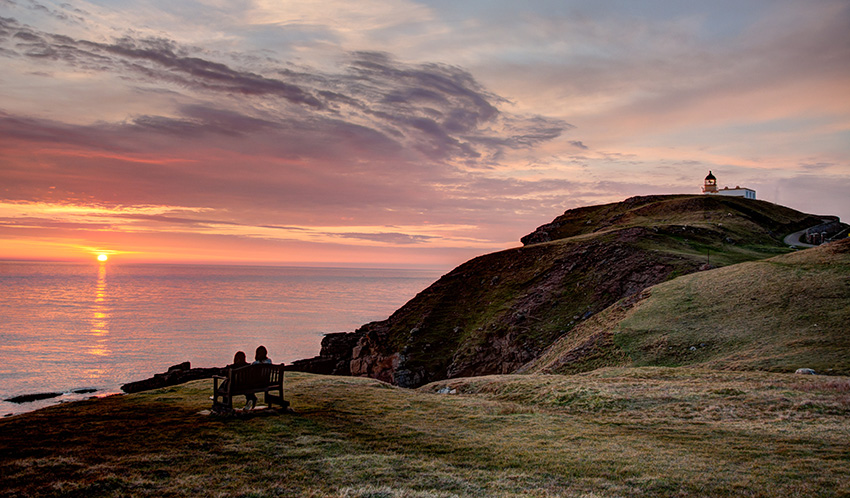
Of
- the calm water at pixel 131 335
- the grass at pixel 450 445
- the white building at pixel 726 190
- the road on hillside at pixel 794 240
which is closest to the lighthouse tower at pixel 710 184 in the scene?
the white building at pixel 726 190

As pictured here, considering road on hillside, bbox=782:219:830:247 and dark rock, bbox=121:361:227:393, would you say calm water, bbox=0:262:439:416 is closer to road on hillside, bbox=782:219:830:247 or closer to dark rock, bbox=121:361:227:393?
dark rock, bbox=121:361:227:393

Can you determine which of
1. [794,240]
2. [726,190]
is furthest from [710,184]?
[794,240]

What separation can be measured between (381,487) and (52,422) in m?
11.8

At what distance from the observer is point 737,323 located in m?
36.1

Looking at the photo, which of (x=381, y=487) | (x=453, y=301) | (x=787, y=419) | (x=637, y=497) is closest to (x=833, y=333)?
(x=787, y=419)

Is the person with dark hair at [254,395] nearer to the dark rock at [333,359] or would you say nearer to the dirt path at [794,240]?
the dark rock at [333,359]

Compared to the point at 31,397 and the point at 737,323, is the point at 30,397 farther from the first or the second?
the point at 737,323

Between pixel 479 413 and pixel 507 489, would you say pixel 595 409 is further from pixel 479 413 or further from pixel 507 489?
pixel 507 489

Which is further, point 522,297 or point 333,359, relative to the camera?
point 333,359

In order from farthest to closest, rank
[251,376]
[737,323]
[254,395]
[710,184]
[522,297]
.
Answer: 1. [710,184]
2. [522,297]
3. [737,323]
4. [254,395]
5. [251,376]

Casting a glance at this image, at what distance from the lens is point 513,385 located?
26.5m

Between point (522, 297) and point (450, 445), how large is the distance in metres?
55.7

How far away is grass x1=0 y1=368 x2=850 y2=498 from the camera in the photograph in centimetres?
1077

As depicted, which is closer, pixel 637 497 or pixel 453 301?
pixel 637 497
